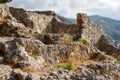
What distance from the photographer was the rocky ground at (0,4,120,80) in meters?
24.3

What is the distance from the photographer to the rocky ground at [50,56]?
24344mm

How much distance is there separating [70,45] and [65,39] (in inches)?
112

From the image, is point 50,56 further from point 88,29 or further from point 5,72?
point 88,29

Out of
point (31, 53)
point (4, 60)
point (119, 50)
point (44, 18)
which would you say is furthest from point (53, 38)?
point (44, 18)

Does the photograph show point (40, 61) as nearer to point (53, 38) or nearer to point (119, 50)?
point (53, 38)

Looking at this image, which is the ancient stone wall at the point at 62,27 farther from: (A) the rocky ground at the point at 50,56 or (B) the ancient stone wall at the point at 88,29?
(A) the rocky ground at the point at 50,56

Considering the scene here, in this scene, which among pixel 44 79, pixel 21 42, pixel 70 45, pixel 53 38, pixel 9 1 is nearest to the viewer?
pixel 44 79

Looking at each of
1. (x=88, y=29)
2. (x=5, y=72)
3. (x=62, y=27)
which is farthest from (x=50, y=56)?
(x=62, y=27)

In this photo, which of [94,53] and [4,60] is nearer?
[4,60]

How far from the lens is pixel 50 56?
32094 millimetres

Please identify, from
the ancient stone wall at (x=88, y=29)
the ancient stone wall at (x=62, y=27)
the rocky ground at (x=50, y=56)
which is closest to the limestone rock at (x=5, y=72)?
the rocky ground at (x=50, y=56)

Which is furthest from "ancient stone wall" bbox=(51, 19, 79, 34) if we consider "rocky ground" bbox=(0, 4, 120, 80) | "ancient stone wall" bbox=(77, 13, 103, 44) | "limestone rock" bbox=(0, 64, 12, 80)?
"limestone rock" bbox=(0, 64, 12, 80)

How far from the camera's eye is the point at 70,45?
34.4 metres

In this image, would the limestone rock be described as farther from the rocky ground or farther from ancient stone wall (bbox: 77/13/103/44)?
ancient stone wall (bbox: 77/13/103/44)
